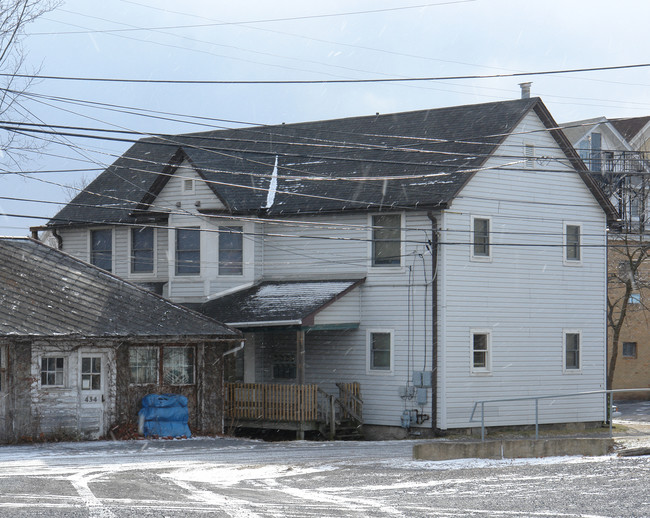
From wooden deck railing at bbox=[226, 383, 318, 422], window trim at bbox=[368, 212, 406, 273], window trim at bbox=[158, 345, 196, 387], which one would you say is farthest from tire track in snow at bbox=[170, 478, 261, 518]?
window trim at bbox=[368, 212, 406, 273]

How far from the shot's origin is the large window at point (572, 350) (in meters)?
32.6

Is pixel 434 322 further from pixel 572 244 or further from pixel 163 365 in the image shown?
pixel 163 365

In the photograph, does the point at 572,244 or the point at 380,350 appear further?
the point at 572,244

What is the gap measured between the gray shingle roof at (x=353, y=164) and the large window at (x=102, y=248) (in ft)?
1.78

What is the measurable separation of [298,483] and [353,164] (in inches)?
652

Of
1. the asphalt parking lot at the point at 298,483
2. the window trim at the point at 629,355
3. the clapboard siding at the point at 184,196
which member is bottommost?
the asphalt parking lot at the point at 298,483

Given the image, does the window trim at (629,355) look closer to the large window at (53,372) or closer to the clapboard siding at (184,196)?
the clapboard siding at (184,196)

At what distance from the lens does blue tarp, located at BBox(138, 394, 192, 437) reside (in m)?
26.3

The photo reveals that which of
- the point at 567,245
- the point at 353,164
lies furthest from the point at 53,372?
the point at 567,245

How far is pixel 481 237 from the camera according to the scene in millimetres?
30578

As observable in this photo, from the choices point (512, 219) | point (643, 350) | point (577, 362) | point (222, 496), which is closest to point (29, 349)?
point (222, 496)

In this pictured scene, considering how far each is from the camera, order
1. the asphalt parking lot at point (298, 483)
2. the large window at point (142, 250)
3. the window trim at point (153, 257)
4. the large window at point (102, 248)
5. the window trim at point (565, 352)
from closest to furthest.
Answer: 1. the asphalt parking lot at point (298, 483)
2. the window trim at point (565, 352)
3. the window trim at point (153, 257)
4. the large window at point (142, 250)
5. the large window at point (102, 248)

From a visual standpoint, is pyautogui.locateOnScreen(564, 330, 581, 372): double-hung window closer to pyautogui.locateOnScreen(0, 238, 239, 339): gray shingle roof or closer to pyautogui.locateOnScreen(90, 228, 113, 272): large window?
pyautogui.locateOnScreen(0, 238, 239, 339): gray shingle roof

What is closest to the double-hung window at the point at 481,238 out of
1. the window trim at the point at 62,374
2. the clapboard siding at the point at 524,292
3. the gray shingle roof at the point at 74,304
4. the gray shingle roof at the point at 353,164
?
the clapboard siding at the point at 524,292
